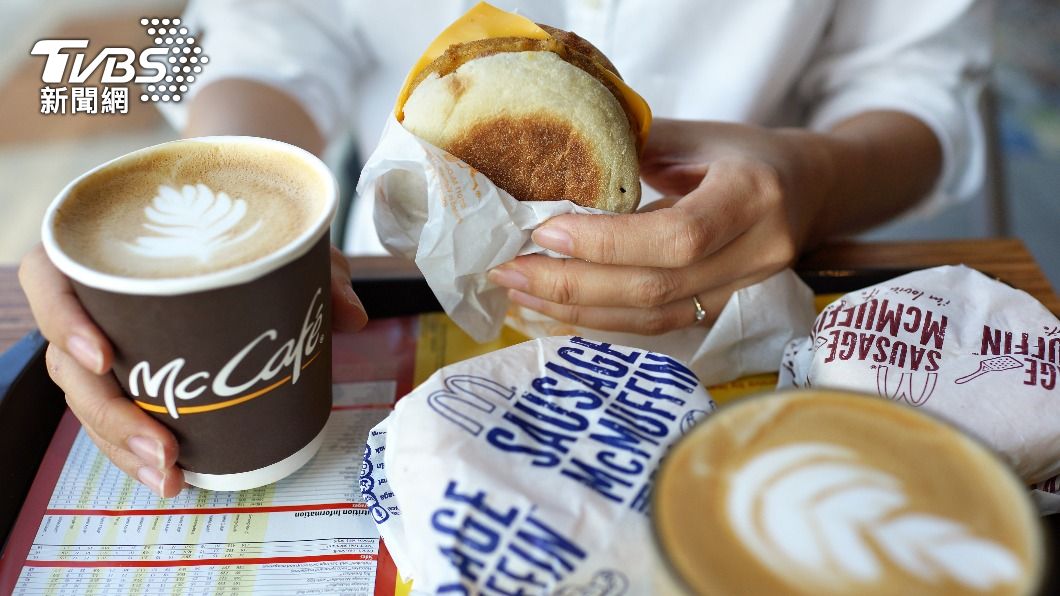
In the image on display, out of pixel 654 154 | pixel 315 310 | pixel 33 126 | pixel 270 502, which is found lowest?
pixel 33 126

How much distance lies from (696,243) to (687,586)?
1.57 ft

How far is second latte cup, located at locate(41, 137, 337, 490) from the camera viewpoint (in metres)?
0.64

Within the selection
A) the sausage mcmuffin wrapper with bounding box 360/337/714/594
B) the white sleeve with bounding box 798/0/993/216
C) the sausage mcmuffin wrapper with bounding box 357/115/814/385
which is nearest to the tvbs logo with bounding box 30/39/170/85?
the sausage mcmuffin wrapper with bounding box 357/115/814/385

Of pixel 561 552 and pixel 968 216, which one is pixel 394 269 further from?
pixel 968 216

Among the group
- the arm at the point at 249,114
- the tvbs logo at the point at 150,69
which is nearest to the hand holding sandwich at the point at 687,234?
the arm at the point at 249,114

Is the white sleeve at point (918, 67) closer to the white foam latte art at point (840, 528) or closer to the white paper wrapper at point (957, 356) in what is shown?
the white paper wrapper at point (957, 356)

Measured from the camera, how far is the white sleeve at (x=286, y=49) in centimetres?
141

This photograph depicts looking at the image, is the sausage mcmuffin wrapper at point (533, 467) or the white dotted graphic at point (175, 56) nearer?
the sausage mcmuffin wrapper at point (533, 467)

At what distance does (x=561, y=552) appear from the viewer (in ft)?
1.89

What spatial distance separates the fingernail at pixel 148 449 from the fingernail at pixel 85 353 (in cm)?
8

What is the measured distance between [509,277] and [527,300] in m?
0.05

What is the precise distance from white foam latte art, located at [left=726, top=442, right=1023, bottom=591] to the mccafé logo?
388 millimetres

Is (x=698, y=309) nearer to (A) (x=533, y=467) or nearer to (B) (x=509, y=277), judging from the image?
(B) (x=509, y=277)

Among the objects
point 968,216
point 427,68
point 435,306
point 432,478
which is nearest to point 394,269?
point 435,306
